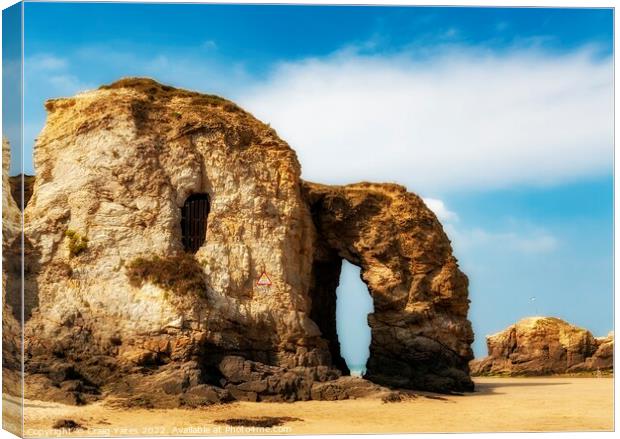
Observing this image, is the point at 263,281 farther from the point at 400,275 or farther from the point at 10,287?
the point at 10,287

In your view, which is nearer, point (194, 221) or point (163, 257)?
point (163, 257)

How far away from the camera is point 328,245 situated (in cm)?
3675

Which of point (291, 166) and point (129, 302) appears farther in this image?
point (291, 166)

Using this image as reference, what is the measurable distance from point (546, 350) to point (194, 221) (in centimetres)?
2447

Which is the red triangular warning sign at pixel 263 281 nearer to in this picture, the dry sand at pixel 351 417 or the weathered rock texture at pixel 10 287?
the dry sand at pixel 351 417

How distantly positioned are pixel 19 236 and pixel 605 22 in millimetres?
14091

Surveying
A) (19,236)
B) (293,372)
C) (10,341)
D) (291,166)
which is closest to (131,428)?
(10,341)

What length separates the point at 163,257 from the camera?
2908cm

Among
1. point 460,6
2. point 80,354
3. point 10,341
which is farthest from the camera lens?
point 80,354

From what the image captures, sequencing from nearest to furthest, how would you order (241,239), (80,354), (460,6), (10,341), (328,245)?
(10,341) → (460,6) → (80,354) → (241,239) → (328,245)

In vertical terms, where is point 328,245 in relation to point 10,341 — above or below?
above

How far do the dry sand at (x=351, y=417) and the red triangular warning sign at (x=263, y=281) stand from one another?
383 centimetres

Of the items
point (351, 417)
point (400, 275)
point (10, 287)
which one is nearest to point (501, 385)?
point (400, 275)

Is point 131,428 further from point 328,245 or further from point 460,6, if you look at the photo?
point 328,245
